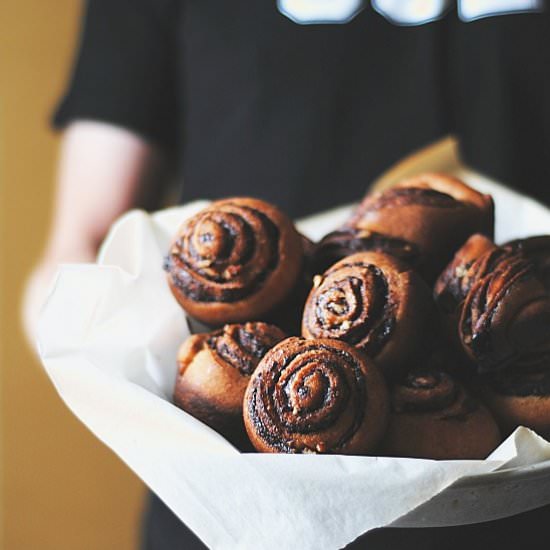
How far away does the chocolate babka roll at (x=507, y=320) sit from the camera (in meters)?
0.42

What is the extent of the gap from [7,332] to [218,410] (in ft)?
3.68

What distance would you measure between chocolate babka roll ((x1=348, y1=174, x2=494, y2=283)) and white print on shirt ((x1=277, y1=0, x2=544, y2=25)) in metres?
0.37

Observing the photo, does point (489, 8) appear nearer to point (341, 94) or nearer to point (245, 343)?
point (341, 94)

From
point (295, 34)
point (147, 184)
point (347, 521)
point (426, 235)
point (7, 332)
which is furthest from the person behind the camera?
point (7, 332)

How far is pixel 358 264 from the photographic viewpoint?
17.7 inches

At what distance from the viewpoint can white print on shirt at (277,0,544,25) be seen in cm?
83

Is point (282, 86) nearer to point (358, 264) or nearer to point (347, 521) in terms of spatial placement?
point (358, 264)

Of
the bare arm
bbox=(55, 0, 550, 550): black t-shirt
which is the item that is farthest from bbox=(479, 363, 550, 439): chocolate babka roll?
the bare arm

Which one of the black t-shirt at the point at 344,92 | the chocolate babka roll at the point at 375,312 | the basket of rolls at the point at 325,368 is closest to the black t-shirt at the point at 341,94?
the black t-shirt at the point at 344,92

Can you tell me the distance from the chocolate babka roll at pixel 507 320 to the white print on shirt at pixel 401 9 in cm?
47

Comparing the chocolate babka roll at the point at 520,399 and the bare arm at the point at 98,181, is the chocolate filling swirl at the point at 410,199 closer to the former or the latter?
the chocolate babka roll at the point at 520,399

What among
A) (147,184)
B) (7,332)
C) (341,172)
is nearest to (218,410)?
(341,172)

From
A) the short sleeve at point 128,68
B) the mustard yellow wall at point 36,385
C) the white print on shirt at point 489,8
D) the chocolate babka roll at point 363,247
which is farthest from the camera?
the mustard yellow wall at point 36,385

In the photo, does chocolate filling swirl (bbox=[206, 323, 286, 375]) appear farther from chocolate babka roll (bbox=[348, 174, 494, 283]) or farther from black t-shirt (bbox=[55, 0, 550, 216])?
black t-shirt (bbox=[55, 0, 550, 216])
